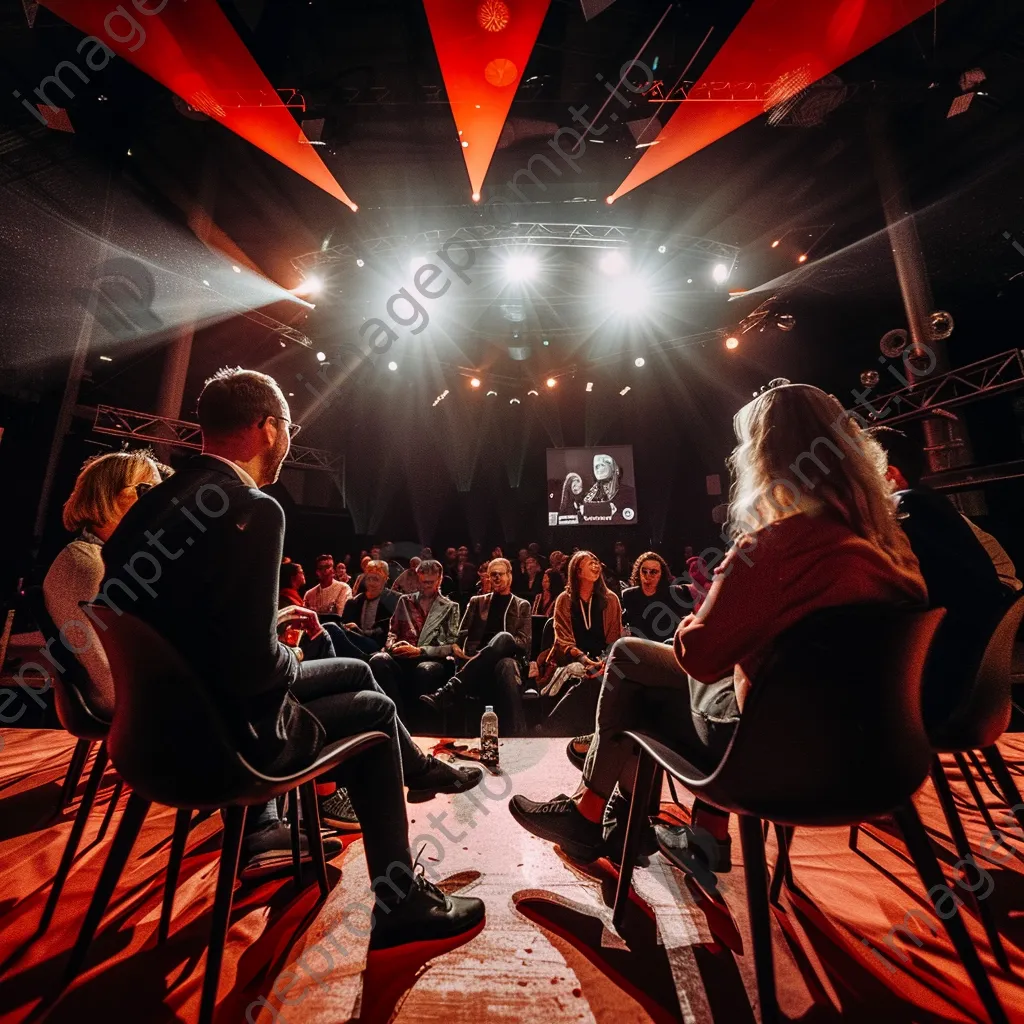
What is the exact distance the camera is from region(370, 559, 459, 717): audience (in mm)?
3654

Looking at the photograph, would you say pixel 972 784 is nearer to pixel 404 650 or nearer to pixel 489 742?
pixel 489 742

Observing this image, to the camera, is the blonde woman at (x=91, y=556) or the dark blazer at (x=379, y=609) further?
the dark blazer at (x=379, y=609)

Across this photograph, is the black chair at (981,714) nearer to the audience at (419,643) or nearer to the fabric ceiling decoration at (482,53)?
the audience at (419,643)

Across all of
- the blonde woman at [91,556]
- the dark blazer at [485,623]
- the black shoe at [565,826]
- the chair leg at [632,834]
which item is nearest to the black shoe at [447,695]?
the dark blazer at [485,623]

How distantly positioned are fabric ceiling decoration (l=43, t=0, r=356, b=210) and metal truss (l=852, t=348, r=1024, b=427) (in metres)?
8.28

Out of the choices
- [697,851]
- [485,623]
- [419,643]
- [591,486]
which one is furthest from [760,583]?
[591,486]

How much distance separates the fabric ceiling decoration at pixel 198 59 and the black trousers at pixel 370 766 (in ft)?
19.4

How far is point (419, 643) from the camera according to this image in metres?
4.20

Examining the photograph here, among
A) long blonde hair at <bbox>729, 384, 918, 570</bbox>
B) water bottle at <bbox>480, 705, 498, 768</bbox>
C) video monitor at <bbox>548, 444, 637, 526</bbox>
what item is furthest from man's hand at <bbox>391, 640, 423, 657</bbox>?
video monitor at <bbox>548, 444, 637, 526</bbox>

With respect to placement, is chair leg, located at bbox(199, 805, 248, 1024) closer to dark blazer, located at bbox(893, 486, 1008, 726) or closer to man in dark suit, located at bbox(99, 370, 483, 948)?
man in dark suit, located at bbox(99, 370, 483, 948)

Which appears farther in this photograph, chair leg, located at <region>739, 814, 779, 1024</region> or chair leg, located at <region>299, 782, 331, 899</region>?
chair leg, located at <region>299, 782, 331, 899</region>

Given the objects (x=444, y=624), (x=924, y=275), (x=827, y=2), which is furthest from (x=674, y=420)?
(x=444, y=624)

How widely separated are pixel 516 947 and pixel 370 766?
2.14ft

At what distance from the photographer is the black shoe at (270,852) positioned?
167 cm
